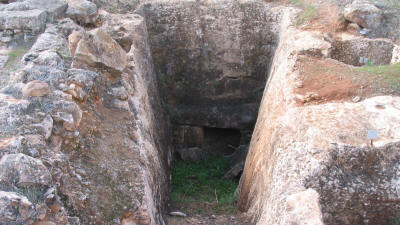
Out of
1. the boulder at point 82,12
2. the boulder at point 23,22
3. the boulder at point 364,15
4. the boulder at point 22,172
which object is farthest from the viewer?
the boulder at point 364,15

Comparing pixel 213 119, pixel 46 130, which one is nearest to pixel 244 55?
pixel 213 119

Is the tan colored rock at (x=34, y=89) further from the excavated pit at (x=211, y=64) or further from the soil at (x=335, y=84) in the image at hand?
the excavated pit at (x=211, y=64)

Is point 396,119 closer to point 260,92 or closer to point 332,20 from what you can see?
point 332,20

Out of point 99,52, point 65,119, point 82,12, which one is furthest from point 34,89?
point 82,12

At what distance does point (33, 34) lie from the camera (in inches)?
275

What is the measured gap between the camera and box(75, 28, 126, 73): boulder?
5.43 meters

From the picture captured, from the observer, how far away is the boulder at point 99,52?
17.8ft

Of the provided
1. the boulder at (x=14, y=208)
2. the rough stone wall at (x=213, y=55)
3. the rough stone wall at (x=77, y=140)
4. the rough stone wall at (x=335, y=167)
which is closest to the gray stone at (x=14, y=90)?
the rough stone wall at (x=77, y=140)

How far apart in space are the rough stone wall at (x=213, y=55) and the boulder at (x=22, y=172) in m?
5.64

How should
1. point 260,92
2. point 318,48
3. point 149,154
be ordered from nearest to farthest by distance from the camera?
point 149,154
point 318,48
point 260,92

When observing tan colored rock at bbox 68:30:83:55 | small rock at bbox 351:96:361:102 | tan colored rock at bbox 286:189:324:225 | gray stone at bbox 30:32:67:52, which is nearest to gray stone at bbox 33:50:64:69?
tan colored rock at bbox 68:30:83:55

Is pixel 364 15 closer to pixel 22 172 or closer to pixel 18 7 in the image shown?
pixel 18 7

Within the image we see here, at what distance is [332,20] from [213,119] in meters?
3.59

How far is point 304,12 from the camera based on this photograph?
320 inches
